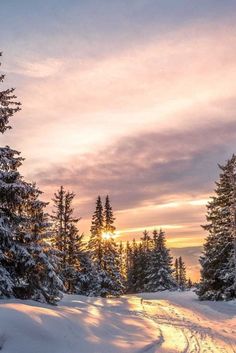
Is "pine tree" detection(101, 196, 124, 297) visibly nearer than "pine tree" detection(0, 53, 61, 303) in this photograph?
No

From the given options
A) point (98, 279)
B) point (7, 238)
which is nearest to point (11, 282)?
point (7, 238)

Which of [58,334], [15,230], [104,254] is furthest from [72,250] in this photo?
[58,334]

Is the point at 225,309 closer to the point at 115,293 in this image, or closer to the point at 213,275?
the point at 213,275

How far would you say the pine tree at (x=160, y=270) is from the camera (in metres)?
73.4

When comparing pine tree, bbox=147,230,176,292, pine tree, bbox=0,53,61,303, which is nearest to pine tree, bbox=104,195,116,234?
pine tree, bbox=147,230,176,292

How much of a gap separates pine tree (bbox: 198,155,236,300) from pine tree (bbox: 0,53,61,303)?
2090 centimetres

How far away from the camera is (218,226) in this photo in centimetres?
4028

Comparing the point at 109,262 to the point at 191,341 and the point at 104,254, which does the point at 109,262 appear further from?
the point at 191,341

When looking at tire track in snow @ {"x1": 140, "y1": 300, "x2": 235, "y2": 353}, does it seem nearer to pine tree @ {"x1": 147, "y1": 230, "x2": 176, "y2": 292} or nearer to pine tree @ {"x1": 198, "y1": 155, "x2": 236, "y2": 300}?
pine tree @ {"x1": 198, "y1": 155, "x2": 236, "y2": 300}

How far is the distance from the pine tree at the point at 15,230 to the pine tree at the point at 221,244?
20902mm

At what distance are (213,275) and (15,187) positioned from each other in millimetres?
26039

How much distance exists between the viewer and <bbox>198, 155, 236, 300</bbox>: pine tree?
3781 cm

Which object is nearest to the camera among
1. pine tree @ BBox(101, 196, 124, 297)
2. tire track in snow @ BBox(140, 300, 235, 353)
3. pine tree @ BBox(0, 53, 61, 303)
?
tire track in snow @ BBox(140, 300, 235, 353)

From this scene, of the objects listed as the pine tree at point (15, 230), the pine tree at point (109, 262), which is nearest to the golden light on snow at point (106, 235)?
the pine tree at point (109, 262)
